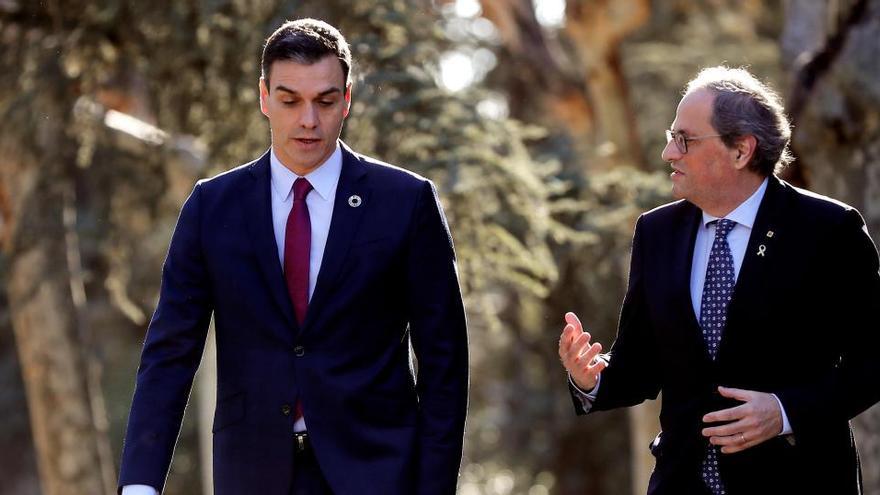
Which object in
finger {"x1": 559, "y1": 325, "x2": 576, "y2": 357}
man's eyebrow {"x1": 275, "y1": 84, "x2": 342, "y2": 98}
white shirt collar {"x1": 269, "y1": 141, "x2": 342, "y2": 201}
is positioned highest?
man's eyebrow {"x1": 275, "y1": 84, "x2": 342, "y2": 98}

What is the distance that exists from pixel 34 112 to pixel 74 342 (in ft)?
8.26

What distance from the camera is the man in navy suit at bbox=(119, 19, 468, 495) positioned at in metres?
4.62

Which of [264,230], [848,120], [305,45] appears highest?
[848,120]

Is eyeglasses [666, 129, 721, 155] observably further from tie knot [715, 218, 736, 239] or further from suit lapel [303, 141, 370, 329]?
suit lapel [303, 141, 370, 329]

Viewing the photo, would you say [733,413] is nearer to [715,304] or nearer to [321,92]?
[715,304]

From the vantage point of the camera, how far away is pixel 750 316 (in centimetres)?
461

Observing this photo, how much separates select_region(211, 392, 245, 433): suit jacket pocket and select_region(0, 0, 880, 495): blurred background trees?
5.06m

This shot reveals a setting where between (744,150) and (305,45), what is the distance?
1350mm

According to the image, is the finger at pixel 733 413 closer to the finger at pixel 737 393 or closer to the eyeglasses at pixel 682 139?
the finger at pixel 737 393

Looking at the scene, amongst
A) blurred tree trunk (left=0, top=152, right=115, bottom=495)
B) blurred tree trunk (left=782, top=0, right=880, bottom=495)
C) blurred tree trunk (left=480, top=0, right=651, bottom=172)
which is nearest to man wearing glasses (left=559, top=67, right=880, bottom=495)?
blurred tree trunk (left=782, top=0, right=880, bottom=495)

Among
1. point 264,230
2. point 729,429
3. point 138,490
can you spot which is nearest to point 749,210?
point 729,429

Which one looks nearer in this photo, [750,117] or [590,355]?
[750,117]

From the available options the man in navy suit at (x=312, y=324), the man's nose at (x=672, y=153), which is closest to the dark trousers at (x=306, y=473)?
the man in navy suit at (x=312, y=324)

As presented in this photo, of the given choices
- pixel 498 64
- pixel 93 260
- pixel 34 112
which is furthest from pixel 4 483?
pixel 34 112
